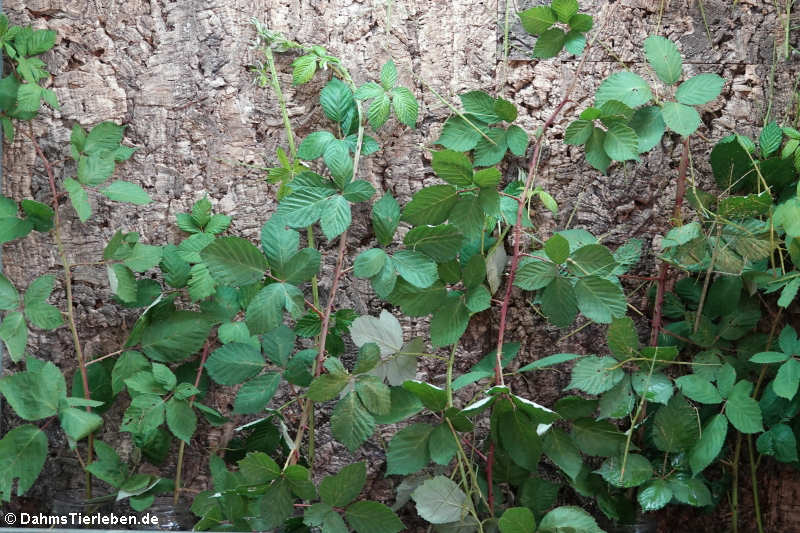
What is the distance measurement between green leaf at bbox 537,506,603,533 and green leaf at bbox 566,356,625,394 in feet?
0.61

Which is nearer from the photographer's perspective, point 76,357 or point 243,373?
point 243,373

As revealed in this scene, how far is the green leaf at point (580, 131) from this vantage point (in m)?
1.13

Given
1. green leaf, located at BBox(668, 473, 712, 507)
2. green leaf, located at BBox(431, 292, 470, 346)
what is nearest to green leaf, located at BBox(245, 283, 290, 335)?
green leaf, located at BBox(431, 292, 470, 346)

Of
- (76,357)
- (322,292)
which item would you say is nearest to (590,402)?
(322,292)

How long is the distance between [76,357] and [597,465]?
3.19 ft

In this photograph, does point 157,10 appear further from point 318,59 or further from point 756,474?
point 756,474

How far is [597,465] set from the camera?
126cm

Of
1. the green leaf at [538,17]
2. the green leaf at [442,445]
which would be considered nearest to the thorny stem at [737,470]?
the green leaf at [442,445]

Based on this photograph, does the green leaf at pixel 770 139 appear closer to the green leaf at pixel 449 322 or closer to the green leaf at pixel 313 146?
the green leaf at pixel 449 322

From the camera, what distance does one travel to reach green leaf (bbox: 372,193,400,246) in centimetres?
111

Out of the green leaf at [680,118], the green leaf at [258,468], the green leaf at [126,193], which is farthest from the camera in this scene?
the green leaf at [126,193]

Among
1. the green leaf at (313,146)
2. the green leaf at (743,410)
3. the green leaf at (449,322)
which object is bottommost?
the green leaf at (743,410)

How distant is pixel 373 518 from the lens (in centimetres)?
103

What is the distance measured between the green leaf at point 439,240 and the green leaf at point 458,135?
17 cm
